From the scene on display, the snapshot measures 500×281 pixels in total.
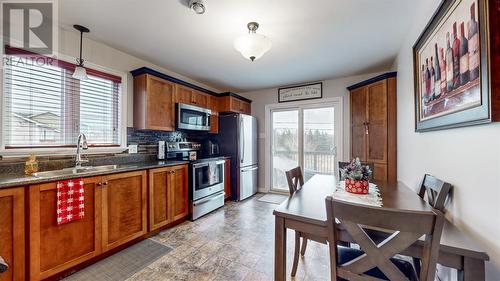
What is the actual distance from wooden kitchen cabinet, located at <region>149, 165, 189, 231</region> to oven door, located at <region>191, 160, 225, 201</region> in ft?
0.42

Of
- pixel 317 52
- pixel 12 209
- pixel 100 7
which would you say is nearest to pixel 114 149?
pixel 12 209

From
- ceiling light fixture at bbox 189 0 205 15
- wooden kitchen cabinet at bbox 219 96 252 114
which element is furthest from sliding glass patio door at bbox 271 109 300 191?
ceiling light fixture at bbox 189 0 205 15

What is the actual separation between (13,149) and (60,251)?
3.39ft

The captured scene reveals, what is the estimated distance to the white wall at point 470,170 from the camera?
0.90 meters

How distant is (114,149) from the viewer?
2576mm

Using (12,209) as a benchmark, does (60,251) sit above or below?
below

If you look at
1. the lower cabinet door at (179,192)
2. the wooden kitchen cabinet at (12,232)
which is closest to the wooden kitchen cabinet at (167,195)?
the lower cabinet door at (179,192)

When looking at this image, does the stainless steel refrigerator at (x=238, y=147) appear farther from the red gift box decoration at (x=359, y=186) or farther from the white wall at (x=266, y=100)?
the red gift box decoration at (x=359, y=186)

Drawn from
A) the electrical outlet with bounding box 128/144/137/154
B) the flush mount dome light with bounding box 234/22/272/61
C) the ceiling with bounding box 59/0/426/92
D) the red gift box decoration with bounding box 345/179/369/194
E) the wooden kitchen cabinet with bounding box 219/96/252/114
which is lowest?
the red gift box decoration with bounding box 345/179/369/194

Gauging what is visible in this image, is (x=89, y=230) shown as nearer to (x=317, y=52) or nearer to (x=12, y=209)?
(x=12, y=209)

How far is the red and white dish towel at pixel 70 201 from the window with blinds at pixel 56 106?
727 millimetres

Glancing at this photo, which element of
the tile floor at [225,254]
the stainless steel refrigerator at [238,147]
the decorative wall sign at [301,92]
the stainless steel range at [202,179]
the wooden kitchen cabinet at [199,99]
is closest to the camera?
the tile floor at [225,254]

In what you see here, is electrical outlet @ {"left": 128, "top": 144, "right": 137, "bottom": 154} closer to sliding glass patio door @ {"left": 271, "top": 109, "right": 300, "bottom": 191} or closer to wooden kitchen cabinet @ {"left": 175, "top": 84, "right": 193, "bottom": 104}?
wooden kitchen cabinet @ {"left": 175, "top": 84, "right": 193, "bottom": 104}

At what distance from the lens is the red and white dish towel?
64.3 inches
